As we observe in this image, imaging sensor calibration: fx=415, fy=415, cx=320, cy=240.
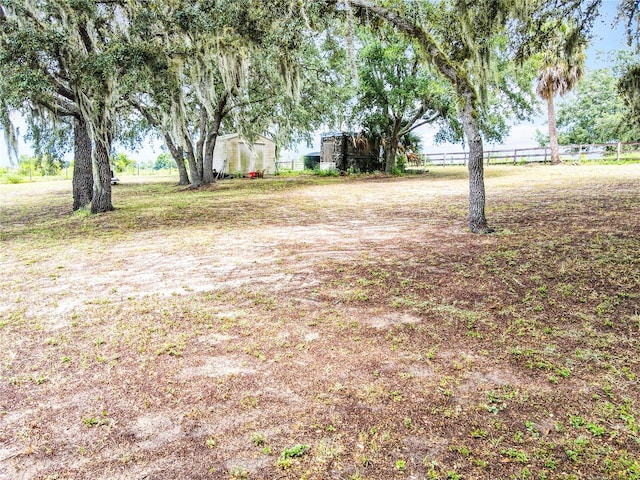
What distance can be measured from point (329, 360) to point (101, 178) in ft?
31.1

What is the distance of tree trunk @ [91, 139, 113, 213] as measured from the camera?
978 cm

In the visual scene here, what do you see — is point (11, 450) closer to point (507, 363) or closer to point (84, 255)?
point (507, 363)

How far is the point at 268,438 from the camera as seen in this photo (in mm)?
2039

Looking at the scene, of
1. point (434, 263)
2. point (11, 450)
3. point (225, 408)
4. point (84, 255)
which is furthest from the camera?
point (84, 255)

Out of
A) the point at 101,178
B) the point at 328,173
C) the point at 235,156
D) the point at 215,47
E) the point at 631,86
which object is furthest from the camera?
the point at 235,156

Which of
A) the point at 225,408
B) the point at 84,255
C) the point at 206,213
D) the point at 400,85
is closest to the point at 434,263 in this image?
the point at 225,408

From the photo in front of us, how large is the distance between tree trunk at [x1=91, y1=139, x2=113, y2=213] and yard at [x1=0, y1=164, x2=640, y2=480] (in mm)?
4370

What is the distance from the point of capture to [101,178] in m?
10.2

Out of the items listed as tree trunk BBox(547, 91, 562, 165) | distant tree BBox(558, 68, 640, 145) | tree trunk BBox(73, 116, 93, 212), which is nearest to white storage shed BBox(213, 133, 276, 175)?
tree trunk BBox(73, 116, 93, 212)

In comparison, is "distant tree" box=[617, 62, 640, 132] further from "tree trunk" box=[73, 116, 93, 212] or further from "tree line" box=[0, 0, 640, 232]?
"tree trunk" box=[73, 116, 93, 212]

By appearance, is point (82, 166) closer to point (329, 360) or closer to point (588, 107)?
point (329, 360)

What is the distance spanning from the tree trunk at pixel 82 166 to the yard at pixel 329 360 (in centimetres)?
513

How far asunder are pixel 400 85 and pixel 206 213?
506 inches

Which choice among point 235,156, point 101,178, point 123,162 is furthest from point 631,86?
point 123,162
